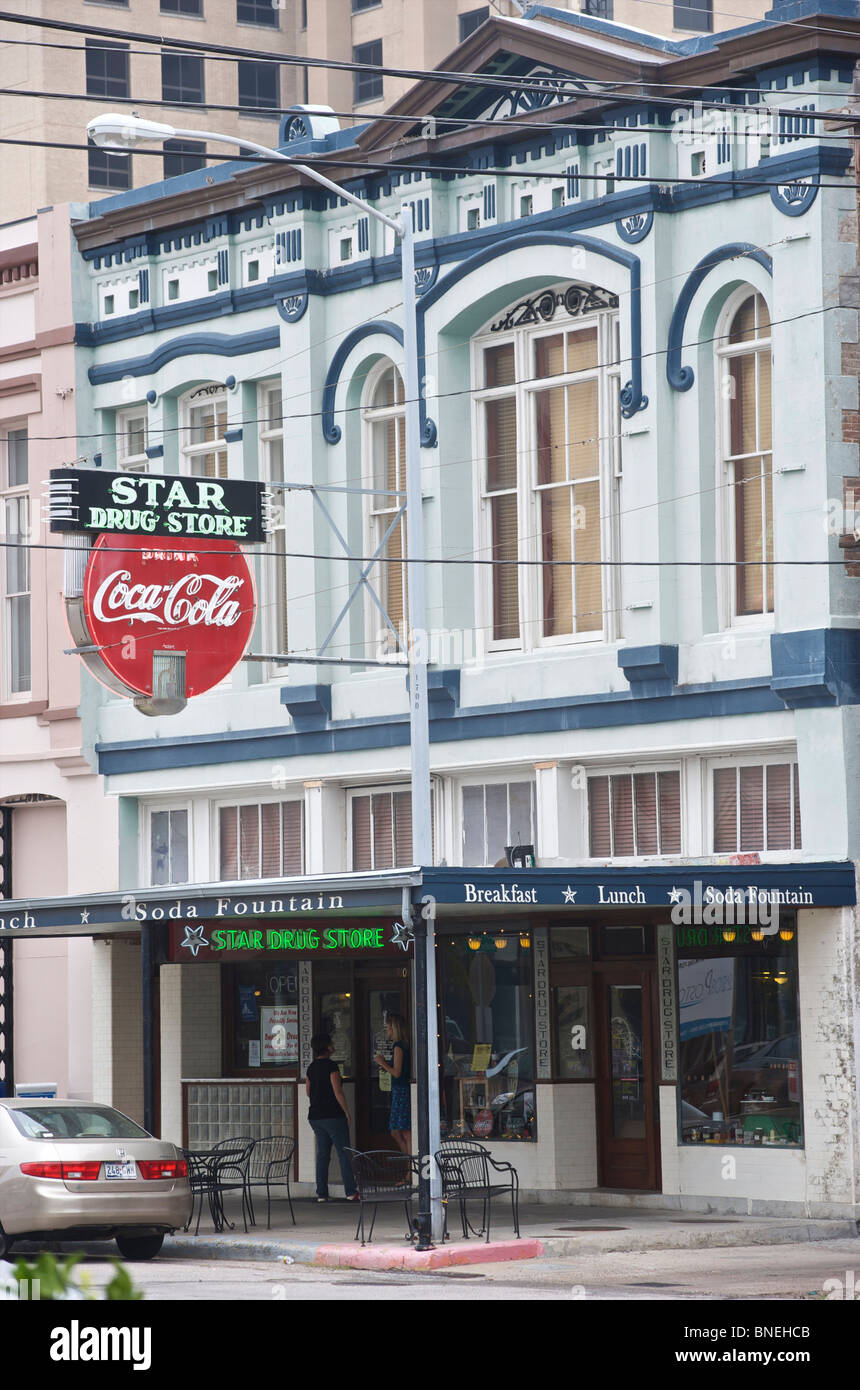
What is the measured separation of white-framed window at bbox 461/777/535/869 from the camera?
2328 centimetres

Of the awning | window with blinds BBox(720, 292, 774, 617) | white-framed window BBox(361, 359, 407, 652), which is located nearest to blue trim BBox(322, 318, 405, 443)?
white-framed window BBox(361, 359, 407, 652)

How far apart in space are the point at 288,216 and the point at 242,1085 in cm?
1005

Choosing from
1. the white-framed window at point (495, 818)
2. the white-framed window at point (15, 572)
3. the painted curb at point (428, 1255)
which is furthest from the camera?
the white-framed window at point (15, 572)

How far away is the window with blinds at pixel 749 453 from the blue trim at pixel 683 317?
40 cm

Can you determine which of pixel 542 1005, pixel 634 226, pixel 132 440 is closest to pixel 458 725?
pixel 542 1005

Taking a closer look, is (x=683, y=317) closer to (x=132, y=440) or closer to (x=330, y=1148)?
(x=132, y=440)

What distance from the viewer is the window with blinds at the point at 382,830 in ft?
80.3

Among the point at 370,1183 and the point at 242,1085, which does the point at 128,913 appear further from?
the point at 242,1085

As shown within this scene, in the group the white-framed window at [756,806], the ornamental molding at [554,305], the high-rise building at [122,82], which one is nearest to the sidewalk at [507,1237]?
the white-framed window at [756,806]

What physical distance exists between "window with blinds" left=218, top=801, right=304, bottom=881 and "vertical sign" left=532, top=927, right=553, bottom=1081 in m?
3.67

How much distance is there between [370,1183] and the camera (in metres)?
19.8

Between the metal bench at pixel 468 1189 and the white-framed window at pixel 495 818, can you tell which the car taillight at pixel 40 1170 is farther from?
the white-framed window at pixel 495 818
